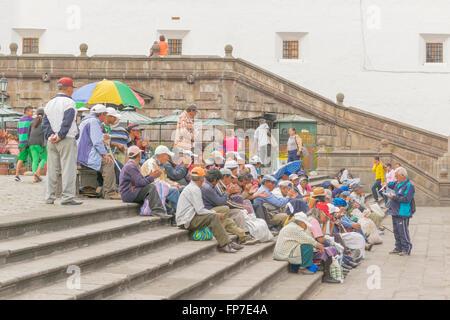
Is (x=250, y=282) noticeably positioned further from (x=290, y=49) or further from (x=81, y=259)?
(x=290, y=49)

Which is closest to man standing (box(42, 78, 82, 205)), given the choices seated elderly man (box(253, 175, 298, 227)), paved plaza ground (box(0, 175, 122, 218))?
paved plaza ground (box(0, 175, 122, 218))

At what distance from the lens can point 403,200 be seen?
13859 mm

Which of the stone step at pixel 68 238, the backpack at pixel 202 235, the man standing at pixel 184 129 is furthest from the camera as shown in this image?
the man standing at pixel 184 129

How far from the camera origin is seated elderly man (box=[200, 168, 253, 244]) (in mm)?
11305

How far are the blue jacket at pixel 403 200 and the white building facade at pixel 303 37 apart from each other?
22.1 m

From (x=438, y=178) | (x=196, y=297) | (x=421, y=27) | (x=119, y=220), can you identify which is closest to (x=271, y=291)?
(x=196, y=297)

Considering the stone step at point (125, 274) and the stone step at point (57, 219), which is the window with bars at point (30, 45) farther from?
the stone step at point (125, 274)

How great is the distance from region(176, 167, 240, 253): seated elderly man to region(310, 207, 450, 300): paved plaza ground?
150cm

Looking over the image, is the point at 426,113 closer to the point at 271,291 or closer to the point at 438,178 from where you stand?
the point at 438,178

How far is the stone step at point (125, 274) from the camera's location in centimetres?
714

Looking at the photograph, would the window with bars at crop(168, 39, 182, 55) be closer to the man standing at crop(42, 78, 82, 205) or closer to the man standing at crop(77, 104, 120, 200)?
the man standing at crop(77, 104, 120, 200)

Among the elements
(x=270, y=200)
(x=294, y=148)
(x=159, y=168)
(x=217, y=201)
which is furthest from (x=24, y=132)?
(x=294, y=148)

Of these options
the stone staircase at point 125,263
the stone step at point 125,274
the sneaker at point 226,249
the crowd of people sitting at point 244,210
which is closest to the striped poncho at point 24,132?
the crowd of people sitting at point 244,210

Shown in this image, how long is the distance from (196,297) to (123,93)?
8.21m
